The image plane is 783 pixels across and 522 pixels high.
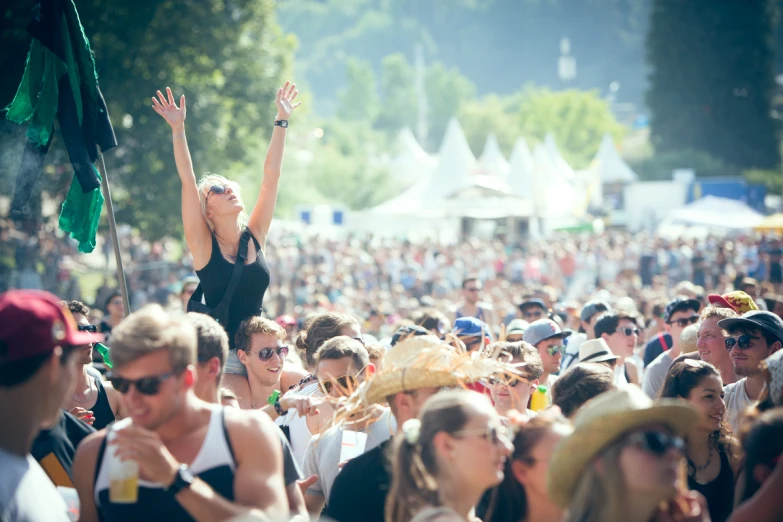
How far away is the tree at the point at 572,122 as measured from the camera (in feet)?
367

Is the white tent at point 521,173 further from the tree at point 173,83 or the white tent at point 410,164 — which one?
the white tent at point 410,164

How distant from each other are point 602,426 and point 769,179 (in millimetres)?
66799

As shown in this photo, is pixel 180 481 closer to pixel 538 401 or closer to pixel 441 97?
pixel 538 401

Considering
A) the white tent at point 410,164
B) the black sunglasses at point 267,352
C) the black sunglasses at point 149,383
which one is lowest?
the black sunglasses at point 267,352

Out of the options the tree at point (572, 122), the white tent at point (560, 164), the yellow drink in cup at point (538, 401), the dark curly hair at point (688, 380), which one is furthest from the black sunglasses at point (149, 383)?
the tree at point (572, 122)

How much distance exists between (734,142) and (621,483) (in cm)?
7209

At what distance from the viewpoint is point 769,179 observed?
6444 cm

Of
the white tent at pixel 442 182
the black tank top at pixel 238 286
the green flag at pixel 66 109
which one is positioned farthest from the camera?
the white tent at pixel 442 182

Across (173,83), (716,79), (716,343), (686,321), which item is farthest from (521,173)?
(716,343)

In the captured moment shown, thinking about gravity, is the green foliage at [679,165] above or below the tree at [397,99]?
below

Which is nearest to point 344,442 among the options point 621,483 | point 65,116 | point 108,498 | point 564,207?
point 108,498

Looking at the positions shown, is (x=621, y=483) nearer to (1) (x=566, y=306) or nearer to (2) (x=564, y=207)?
(1) (x=566, y=306)

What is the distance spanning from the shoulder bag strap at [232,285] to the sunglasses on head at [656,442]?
2.95m

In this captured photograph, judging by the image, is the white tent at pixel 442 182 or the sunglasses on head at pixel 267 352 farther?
the white tent at pixel 442 182
